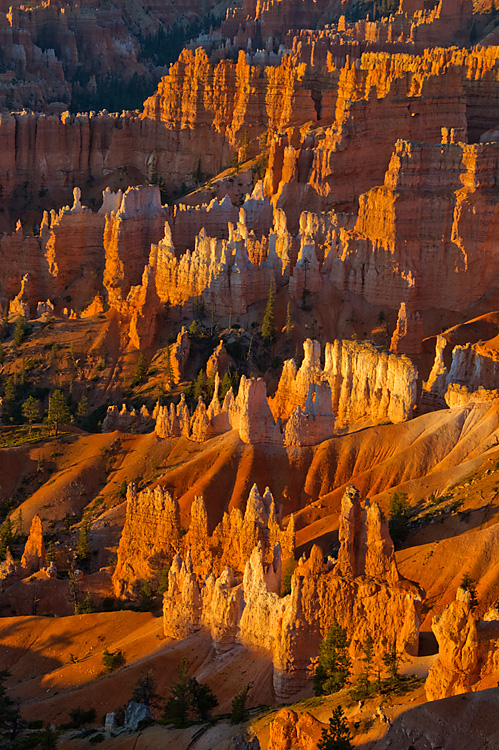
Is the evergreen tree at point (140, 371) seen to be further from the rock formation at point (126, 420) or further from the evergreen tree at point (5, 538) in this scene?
the evergreen tree at point (5, 538)

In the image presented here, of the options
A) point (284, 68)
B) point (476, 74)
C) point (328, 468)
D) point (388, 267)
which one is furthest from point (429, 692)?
point (284, 68)

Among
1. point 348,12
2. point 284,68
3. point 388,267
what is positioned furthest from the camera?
point 348,12

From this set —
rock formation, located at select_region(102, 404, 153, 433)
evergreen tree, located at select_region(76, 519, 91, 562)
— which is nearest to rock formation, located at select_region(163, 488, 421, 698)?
evergreen tree, located at select_region(76, 519, 91, 562)

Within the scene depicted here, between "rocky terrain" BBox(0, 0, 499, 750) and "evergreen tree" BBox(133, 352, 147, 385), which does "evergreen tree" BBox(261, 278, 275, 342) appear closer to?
"rocky terrain" BBox(0, 0, 499, 750)

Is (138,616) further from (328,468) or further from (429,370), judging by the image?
(429,370)

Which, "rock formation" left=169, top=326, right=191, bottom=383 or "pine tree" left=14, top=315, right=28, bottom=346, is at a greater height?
"rock formation" left=169, top=326, right=191, bottom=383
